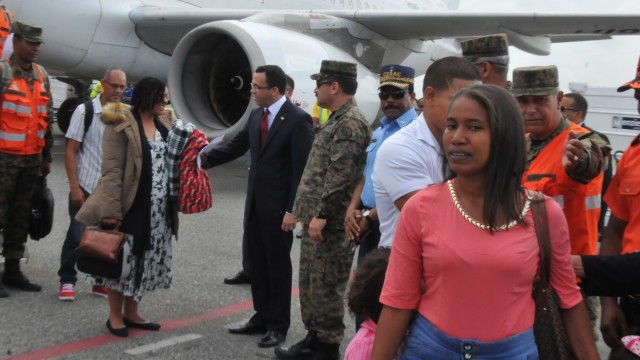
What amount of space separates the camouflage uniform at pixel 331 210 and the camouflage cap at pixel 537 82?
1228 millimetres

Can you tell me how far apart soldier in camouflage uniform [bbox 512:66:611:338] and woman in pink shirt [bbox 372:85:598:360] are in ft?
1.83

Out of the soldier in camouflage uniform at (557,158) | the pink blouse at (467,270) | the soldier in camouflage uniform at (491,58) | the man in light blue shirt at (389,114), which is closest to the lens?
the pink blouse at (467,270)

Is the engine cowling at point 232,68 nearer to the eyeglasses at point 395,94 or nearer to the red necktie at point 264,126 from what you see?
the red necktie at point 264,126

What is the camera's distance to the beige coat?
3689 millimetres

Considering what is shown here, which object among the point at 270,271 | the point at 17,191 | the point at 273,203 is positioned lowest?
the point at 270,271

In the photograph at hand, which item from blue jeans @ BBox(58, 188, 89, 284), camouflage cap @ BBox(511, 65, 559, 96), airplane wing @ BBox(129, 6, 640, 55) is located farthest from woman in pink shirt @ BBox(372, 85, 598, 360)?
airplane wing @ BBox(129, 6, 640, 55)

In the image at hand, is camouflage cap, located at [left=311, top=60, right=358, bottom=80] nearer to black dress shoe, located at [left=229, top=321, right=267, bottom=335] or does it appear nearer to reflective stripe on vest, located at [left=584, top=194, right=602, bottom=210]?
black dress shoe, located at [left=229, top=321, right=267, bottom=335]

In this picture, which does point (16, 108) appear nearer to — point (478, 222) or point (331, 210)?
point (331, 210)

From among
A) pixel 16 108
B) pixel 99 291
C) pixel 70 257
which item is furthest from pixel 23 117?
pixel 99 291

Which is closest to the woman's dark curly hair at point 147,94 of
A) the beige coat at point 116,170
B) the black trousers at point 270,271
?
the beige coat at point 116,170

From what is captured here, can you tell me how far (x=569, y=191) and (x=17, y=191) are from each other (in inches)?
145

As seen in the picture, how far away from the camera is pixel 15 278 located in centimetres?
449

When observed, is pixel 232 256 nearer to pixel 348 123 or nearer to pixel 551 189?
pixel 348 123

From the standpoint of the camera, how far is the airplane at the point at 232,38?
27.2 ft
